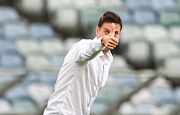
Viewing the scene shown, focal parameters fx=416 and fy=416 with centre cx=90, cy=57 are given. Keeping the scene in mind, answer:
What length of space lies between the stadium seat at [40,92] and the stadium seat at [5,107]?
386 mm

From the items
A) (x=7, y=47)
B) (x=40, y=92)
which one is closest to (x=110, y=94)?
(x=40, y=92)

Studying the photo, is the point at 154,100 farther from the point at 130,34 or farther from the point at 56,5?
the point at 56,5

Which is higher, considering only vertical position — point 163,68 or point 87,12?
point 87,12

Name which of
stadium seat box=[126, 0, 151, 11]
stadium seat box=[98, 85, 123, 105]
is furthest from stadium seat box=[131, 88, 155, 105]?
stadium seat box=[126, 0, 151, 11]

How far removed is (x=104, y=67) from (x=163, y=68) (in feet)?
16.5

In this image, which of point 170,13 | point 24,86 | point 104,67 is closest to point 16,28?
point 24,86

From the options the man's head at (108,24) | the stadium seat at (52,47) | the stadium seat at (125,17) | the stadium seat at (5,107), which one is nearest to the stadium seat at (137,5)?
the stadium seat at (125,17)

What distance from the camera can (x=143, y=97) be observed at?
654 centimetres

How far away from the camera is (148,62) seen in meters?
8.24

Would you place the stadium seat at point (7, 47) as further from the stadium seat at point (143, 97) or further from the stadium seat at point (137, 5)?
the stadium seat at point (137, 5)

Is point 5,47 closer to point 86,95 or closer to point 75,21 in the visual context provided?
point 75,21

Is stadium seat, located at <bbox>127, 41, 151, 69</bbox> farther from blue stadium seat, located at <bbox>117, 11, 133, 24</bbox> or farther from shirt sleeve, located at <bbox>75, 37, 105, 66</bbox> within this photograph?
shirt sleeve, located at <bbox>75, 37, 105, 66</bbox>

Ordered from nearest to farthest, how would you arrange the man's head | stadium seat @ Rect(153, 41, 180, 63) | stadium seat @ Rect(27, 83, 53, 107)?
the man's head, stadium seat @ Rect(27, 83, 53, 107), stadium seat @ Rect(153, 41, 180, 63)

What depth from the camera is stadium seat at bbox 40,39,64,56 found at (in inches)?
303
